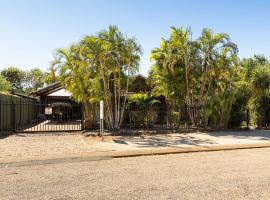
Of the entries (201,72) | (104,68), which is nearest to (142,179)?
(104,68)

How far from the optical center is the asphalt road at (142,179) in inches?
221

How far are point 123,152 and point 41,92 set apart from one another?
19182mm

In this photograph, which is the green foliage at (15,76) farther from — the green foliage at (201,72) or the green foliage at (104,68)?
the green foliage at (201,72)

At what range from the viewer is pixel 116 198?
17.7ft

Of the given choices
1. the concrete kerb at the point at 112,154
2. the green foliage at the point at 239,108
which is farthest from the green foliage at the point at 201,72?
the concrete kerb at the point at 112,154

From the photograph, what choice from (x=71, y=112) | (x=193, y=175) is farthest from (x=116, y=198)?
(x=71, y=112)

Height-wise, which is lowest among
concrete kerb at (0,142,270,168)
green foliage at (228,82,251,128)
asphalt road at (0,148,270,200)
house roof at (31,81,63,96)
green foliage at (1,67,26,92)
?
asphalt road at (0,148,270,200)

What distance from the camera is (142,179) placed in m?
6.73

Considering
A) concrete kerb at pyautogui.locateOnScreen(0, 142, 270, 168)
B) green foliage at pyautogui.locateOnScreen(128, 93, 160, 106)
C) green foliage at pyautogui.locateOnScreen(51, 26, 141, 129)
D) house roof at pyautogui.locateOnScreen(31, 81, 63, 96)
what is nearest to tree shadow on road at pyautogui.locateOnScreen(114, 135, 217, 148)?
concrete kerb at pyautogui.locateOnScreen(0, 142, 270, 168)

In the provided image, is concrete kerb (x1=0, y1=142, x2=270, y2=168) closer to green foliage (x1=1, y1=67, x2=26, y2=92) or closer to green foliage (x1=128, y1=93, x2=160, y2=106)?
green foliage (x1=128, y1=93, x2=160, y2=106)

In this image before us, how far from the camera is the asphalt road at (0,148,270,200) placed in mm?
5625

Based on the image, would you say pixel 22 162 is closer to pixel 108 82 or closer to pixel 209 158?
pixel 209 158

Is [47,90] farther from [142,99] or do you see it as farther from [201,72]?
[201,72]

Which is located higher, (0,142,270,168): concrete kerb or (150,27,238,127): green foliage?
(150,27,238,127): green foliage
